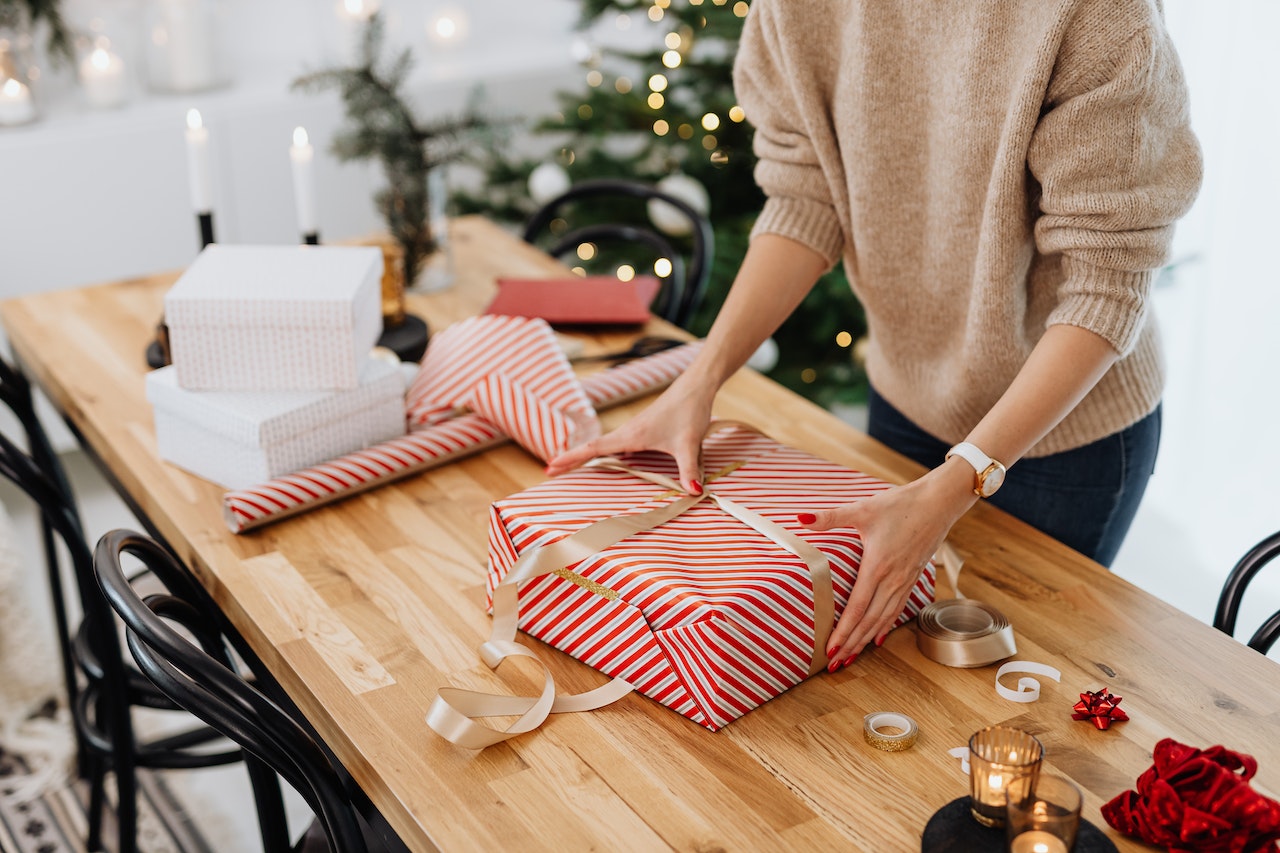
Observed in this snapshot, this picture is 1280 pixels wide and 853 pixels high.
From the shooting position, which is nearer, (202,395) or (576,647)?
(576,647)

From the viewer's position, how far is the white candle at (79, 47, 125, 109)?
3229 millimetres

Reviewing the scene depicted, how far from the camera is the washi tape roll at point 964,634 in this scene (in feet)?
3.82

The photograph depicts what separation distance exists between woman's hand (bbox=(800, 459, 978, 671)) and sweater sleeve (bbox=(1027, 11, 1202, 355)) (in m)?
0.24

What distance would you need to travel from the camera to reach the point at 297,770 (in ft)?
3.59

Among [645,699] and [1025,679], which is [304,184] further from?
[1025,679]

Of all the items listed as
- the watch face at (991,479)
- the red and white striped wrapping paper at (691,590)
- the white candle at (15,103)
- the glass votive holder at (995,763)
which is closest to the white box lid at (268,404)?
the red and white striped wrapping paper at (691,590)

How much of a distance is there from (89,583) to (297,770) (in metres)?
0.93

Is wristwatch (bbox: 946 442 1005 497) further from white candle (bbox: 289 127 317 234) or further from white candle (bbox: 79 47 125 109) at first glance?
white candle (bbox: 79 47 125 109)

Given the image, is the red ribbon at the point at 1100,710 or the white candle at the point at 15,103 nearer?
the red ribbon at the point at 1100,710

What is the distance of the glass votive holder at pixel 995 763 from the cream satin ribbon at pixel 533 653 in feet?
0.74

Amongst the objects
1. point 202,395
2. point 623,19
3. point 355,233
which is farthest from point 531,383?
point 623,19

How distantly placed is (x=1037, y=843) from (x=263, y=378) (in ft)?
Answer: 3.41

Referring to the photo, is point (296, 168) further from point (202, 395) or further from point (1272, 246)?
point (1272, 246)

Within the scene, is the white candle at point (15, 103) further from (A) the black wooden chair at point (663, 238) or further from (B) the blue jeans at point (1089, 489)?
(B) the blue jeans at point (1089, 489)
